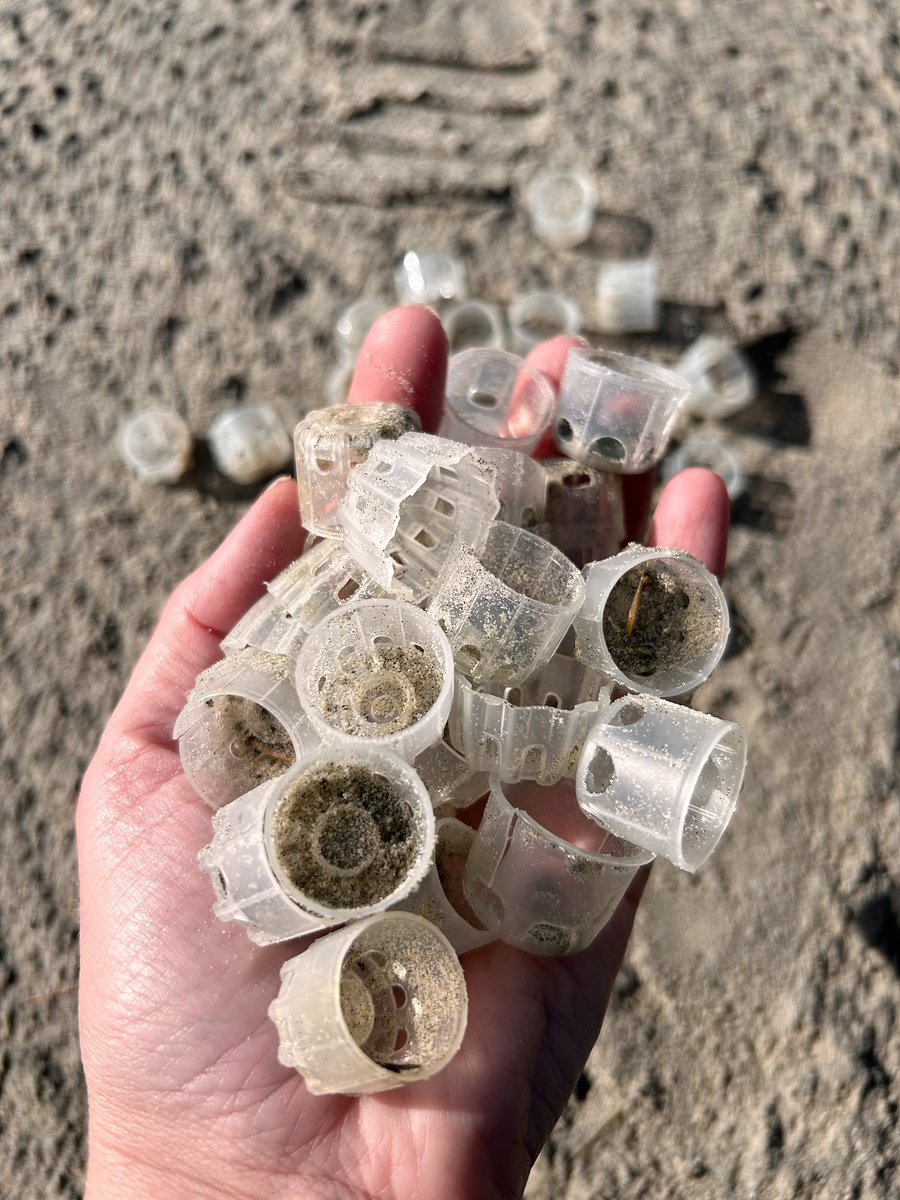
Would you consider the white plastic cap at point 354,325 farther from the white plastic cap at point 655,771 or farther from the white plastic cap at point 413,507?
the white plastic cap at point 655,771

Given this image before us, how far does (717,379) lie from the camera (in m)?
3.94

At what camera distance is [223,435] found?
382 centimetres

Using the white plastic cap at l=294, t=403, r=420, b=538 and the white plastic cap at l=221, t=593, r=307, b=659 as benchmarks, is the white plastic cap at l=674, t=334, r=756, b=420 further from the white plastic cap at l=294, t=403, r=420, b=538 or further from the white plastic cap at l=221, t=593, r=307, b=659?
the white plastic cap at l=221, t=593, r=307, b=659

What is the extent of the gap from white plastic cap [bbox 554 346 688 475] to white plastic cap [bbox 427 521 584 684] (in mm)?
639

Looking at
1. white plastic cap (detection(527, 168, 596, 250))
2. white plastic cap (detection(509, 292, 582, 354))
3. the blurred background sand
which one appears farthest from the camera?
white plastic cap (detection(527, 168, 596, 250))

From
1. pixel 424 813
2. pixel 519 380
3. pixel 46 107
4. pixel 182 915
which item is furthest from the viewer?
pixel 46 107

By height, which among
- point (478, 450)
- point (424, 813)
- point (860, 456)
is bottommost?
point (860, 456)

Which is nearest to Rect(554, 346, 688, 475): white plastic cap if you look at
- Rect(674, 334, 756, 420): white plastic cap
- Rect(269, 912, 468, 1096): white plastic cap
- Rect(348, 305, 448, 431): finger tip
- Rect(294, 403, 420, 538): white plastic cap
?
Rect(348, 305, 448, 431): finger tip

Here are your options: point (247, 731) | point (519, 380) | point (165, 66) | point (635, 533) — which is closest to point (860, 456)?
point (635, 533)

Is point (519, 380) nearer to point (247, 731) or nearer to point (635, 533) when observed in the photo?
point (635, 533)

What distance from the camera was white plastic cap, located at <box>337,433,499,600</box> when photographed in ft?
7.84

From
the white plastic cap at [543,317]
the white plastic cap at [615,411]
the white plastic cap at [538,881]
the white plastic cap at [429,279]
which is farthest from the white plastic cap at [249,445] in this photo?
the white plastic cap at [538,881]

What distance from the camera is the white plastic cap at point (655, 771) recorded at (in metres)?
2.18

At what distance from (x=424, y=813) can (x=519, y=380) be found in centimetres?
155
